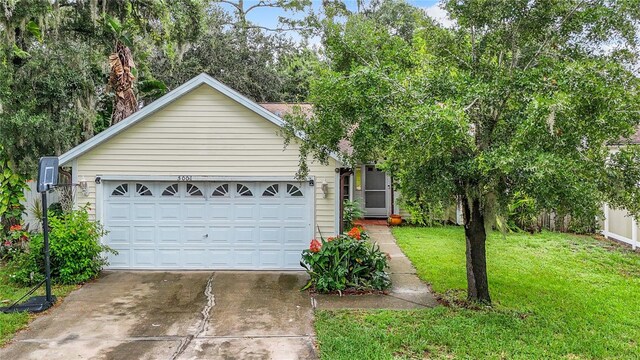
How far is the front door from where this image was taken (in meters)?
16.4

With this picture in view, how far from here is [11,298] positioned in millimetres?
7570

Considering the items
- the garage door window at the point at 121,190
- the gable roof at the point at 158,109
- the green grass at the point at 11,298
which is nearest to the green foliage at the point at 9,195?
the green grass at the point at 11,298

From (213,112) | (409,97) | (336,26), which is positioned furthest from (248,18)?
(409,97)

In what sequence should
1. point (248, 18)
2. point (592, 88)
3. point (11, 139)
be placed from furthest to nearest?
point (248, 18) < point (11, 139) < point (592, 88)

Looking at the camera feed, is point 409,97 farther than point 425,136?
Yes

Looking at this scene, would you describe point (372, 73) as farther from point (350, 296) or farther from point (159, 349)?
point (159, 349)

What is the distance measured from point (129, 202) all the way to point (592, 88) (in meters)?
8.68

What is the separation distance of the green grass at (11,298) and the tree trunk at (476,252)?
6618 mm

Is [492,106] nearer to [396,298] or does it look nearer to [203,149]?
[396,298]

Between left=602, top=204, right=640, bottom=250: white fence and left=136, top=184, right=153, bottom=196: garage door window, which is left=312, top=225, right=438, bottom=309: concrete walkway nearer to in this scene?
left=136, top=184, right=153, bottom=196: garage door window

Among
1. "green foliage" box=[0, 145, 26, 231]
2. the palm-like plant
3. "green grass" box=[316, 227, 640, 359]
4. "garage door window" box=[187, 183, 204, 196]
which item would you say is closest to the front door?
"green grass" box=[316, 227, 640, 359]

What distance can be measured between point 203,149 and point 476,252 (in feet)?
19.3

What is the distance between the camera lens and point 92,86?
35.4 feet

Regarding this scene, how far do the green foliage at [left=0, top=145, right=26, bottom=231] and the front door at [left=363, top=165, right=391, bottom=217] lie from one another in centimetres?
1051
